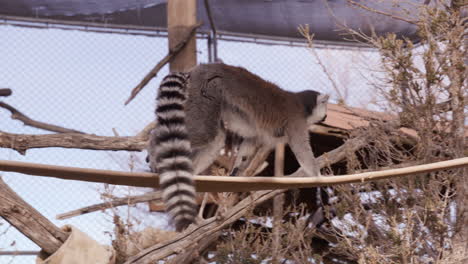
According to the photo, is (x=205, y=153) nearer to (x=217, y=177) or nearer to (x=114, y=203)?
(x=217, y=177)

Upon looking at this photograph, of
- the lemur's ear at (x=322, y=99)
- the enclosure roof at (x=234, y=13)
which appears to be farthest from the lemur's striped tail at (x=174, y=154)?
the enclosure roof at (x=234, y=13)

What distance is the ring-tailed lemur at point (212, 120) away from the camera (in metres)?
2.79

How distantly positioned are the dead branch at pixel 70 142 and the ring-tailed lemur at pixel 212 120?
3.53 ft

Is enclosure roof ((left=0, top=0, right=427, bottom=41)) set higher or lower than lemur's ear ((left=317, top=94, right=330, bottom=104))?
higher

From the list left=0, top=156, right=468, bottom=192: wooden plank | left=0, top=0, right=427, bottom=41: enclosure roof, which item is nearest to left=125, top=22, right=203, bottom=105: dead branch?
left=0, top=0, right=427, bottom=41: enclosure roof

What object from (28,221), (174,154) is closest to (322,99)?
(174,154)

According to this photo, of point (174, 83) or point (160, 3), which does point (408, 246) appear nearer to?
point (174, 83)

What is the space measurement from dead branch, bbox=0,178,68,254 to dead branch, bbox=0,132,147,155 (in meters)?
0.74

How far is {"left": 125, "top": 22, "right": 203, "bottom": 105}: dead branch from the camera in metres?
5.14

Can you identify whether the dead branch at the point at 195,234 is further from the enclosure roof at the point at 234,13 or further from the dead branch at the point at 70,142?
the enclosure roof at the point at 234,13

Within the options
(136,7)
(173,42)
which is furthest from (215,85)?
(136,7)

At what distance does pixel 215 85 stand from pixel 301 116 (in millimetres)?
809

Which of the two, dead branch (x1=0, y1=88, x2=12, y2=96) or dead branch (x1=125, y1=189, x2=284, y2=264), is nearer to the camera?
dead branch (x1=125, y1=189, x2=284, y2=264)

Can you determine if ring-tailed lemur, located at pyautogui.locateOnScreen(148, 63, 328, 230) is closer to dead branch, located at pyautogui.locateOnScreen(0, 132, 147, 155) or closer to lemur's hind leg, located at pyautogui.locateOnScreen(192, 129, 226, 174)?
lemur's hind leg, located at pyautogui.locateOnScreen(192, 129, 226, 174)
